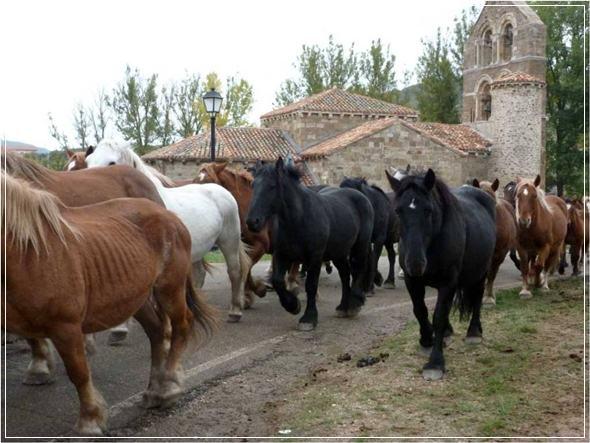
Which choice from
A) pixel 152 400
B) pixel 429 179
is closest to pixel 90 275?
pixel 152 400

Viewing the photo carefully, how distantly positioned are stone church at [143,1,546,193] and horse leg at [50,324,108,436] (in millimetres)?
25365

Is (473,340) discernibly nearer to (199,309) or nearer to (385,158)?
(199,309)

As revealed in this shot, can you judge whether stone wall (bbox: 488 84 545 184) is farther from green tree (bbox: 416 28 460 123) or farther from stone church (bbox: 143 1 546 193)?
green tree (bbox: 416 28 460 123)

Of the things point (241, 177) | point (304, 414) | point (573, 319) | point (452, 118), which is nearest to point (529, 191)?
point (573, 319)

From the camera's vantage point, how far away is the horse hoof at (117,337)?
7.00 meters

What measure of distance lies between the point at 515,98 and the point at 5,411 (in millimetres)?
38414

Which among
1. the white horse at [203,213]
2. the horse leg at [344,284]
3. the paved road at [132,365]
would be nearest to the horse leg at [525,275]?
the paved road at [132,365]

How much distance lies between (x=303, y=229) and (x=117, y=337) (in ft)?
8.72

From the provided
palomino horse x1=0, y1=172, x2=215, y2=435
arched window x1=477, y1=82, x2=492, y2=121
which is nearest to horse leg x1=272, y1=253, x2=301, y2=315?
palomino horse x1=0, y1=172, x2=215, y2=435

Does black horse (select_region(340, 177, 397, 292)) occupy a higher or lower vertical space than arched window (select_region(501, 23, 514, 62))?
lower

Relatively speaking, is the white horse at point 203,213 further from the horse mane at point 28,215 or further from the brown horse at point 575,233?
the brown horse at point 575,233

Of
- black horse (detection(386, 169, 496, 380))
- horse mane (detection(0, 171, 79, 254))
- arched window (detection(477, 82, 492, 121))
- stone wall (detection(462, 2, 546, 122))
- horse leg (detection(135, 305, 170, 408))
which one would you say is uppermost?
stone wall (detection(462, 2, 546, 122))

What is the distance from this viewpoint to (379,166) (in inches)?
1256

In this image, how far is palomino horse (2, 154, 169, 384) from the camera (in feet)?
18.1
